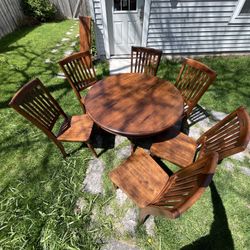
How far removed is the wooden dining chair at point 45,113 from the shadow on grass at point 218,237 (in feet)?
5.81

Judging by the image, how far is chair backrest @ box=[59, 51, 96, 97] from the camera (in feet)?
9.28

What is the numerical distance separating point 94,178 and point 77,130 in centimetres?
74

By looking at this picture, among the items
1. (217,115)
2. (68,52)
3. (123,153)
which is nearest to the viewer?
(123,153)

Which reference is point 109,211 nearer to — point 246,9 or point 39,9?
point 246,9

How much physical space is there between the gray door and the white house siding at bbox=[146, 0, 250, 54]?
0.34 meters

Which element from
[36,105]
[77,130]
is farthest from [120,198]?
[36,105]

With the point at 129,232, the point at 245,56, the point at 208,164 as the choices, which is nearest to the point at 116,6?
the point at 245,56

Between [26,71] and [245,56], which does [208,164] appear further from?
[245,56]

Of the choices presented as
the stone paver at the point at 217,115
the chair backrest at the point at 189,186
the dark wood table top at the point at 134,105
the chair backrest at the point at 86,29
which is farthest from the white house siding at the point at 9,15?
the chair backrest at the point at 189,186

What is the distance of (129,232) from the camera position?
210 cm

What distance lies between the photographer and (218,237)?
6.77 ft

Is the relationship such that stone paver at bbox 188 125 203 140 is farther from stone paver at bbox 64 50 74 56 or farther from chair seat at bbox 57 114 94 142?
stone paver at bbox 64 50 74 56

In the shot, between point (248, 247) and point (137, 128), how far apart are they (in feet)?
5.99

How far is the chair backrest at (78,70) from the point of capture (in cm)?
283
